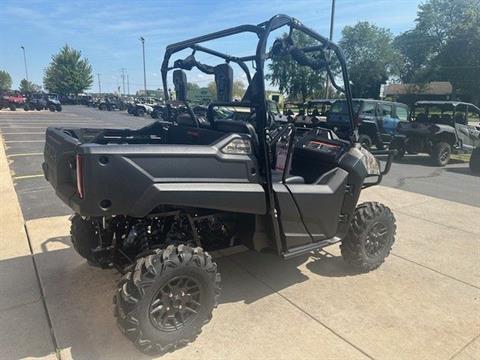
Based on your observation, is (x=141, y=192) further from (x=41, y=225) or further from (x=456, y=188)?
(x=456, y=188)

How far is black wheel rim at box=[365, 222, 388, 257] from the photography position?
3730 mm

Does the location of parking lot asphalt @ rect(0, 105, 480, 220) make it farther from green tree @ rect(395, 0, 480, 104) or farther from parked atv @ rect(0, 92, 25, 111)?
green tree @ rect(395, 0, 480, 104)

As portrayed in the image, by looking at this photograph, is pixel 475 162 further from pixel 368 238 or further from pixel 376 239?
pixel 368 238

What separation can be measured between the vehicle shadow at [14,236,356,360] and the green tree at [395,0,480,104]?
46042 millimetres

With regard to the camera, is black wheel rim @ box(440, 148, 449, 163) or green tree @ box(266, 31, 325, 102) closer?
green tree @ box(266, 31, 325, 102)

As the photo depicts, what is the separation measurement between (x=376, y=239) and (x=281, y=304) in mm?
1309

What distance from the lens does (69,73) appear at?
64625 millimetres

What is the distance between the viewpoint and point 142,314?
2.38 meters

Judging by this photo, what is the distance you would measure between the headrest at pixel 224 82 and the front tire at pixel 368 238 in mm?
1659

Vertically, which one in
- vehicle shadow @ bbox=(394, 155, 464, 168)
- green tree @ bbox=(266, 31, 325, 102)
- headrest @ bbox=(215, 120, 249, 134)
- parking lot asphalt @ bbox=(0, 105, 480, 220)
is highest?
green tree @ bbox=(266, 31, 325, 102)

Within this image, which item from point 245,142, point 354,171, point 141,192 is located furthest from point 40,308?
point 354,171

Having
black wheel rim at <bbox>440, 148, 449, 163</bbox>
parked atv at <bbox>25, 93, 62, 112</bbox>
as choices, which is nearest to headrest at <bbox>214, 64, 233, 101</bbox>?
black wheel rim at <bbox>440, 148, 449, 163</bbox>

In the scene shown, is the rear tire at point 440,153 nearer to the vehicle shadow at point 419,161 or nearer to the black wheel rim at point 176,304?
the vehicle shadow at point 419,161

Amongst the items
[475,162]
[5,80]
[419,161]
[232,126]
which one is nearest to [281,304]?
[232,126]
